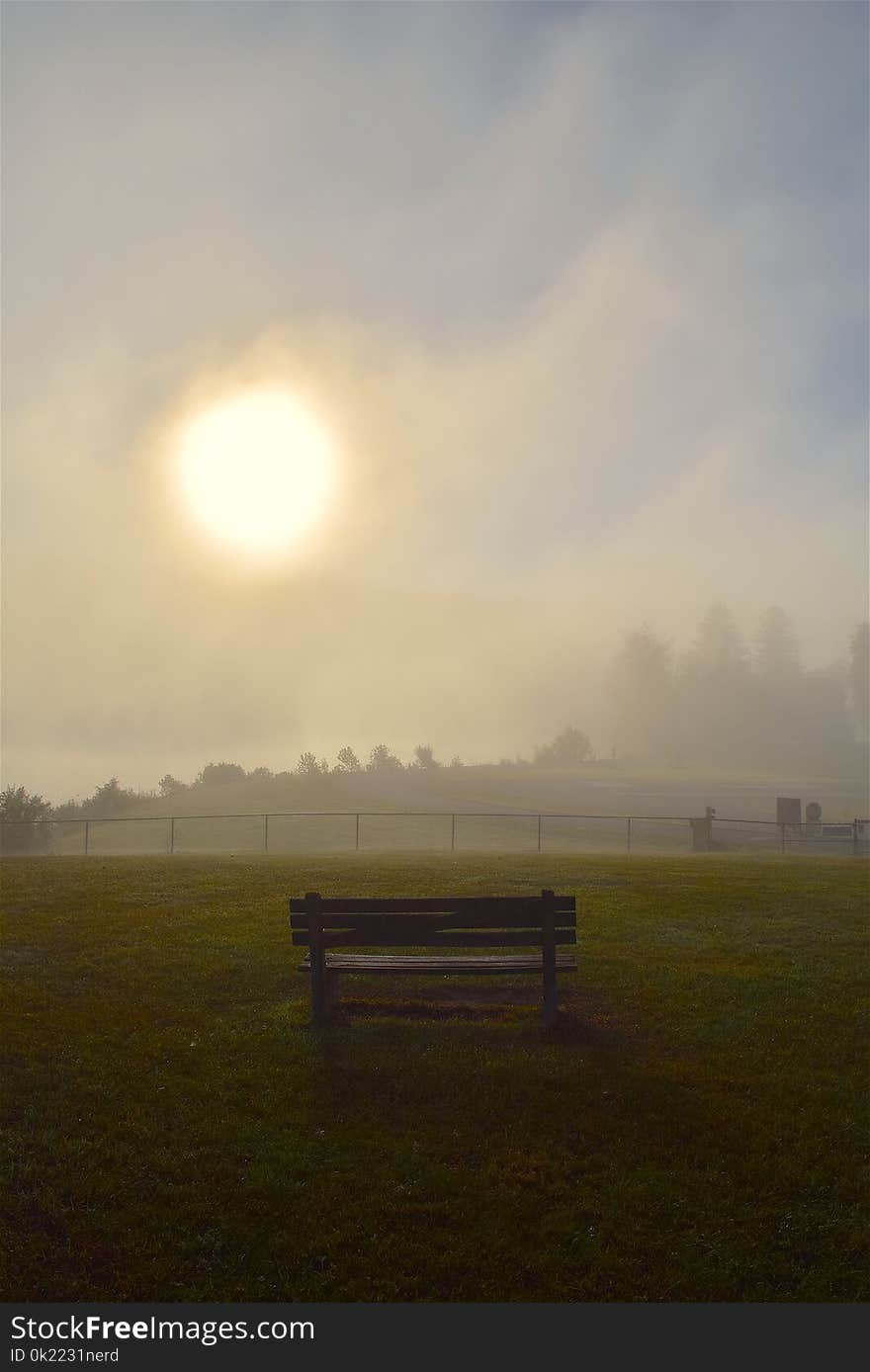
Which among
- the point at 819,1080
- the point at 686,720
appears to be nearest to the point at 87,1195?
the point at 819,1080

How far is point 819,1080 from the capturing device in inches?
362

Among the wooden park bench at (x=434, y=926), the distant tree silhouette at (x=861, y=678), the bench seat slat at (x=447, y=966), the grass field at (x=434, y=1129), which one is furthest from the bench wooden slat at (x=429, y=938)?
the distant tree silhouette at (x=861, y=678)

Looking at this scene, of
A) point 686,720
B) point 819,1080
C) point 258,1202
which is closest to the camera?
point 258,1202

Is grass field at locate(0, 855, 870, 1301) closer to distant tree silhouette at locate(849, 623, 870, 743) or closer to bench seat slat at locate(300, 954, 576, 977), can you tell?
bench seat slat at locate(300, 954, 576, 977)

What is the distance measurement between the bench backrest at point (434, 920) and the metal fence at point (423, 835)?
31.5 meters

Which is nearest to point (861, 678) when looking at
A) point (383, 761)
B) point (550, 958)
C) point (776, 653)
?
point (776, 653)

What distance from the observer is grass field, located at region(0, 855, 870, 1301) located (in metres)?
6.14

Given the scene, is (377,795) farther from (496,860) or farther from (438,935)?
(438,935)

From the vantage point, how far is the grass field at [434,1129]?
6137mm

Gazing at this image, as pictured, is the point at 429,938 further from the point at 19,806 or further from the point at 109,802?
the point at 109,802

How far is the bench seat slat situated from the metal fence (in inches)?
1220

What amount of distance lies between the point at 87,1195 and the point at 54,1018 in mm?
4407

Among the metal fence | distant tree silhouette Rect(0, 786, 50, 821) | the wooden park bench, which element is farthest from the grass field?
distant tree silhouette Rect(0, 786, 50, 821)

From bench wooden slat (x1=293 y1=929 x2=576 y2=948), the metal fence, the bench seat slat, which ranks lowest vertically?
the metal fence
